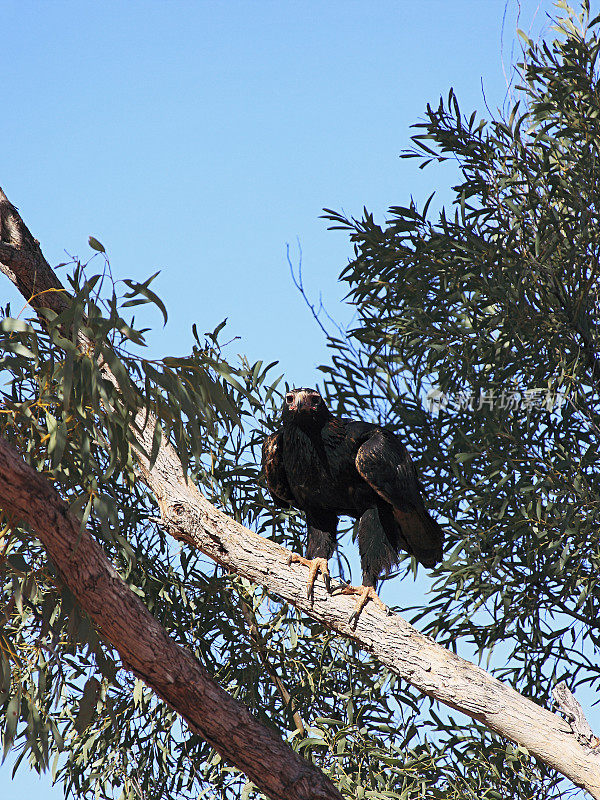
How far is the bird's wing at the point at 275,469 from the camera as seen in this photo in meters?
3.86

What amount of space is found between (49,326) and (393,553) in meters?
1.79

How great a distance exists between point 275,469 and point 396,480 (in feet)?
2.07

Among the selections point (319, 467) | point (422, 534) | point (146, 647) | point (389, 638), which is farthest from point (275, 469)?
point (146, 647)

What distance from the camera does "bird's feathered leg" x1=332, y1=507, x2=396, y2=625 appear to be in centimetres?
331

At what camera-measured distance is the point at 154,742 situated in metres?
4.31

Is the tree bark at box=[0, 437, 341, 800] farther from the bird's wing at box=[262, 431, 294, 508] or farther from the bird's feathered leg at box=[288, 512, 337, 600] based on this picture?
the bird's wing at box=[262, 431, 294, 508]

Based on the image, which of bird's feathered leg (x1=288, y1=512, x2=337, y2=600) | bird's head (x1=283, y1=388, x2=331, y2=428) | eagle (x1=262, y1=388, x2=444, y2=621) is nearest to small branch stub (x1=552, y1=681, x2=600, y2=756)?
eagle (x1=262, y1=388, x2=444, y2=621)

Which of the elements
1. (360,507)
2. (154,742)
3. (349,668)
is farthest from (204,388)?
(154,742)

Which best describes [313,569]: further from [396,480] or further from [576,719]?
[576,719]

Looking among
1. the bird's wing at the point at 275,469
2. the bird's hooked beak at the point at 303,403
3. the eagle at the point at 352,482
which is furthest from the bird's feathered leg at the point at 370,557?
the bird's hooked beak at the point at 303,403

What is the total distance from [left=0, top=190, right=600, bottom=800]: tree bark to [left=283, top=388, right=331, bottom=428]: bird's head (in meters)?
0.52

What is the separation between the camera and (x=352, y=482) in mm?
3721

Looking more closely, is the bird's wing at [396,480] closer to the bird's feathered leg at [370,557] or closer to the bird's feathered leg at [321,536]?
the bird's feathered leg at [370,557]

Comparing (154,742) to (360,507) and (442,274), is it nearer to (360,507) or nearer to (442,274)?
(360,507)
